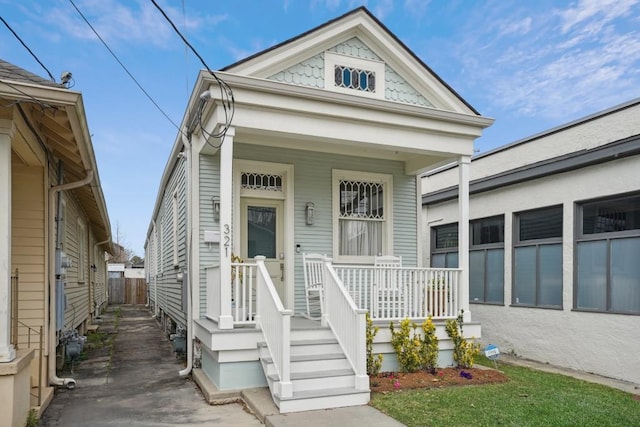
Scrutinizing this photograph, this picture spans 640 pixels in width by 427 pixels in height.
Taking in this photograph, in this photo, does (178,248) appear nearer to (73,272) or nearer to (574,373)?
(73,272)

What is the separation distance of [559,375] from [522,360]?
1.40m

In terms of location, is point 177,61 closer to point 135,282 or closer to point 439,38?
point 439,38

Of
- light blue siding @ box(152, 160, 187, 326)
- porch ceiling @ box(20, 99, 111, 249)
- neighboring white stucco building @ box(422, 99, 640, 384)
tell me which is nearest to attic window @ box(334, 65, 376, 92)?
light blue siding @ box(152, 160, 187, 326)

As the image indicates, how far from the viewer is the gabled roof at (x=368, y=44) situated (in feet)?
21.4

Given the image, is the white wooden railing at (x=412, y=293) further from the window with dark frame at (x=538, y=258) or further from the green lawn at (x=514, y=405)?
the window with dark frame at (x=538, y=258)

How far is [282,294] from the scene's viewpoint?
7555 millimetres

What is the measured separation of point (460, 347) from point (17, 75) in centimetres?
609

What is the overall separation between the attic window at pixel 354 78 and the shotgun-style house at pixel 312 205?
18 millimetres

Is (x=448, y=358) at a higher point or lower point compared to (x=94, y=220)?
lower

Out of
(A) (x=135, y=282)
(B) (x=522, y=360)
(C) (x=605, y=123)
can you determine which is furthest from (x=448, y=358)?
(A) (x=135, y=282)

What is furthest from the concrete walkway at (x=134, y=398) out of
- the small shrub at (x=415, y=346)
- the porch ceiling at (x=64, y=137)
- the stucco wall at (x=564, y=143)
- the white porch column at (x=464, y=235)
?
the stucco wall at (x=564, y=143)

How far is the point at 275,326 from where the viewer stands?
514 centimetres

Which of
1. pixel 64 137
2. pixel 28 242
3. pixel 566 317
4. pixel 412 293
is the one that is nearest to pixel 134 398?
pixel 28 242

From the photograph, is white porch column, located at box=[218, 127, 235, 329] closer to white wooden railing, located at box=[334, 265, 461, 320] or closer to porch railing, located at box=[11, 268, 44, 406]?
white wooden railing, located at box=[334, 265, 461, 320]
